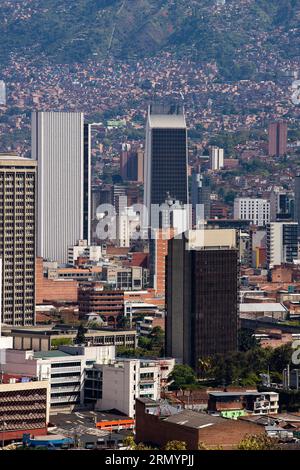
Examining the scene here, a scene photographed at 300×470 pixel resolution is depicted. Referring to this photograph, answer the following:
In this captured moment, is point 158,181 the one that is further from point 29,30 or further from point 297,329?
point 29,30

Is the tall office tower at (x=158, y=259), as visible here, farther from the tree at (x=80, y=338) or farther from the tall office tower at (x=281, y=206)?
the tree at (x=80, y=338)

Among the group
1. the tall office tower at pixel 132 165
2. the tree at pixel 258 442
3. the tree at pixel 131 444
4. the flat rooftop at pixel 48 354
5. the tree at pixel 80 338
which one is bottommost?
the tree at pixel 131 444

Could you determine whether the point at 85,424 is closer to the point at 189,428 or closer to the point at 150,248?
the point at 189,428

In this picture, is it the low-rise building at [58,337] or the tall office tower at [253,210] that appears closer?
the low-rise building at [58,337]

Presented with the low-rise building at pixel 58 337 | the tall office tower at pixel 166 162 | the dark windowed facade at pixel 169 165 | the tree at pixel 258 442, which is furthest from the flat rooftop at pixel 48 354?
the dark windowed facade at pixel 169 165

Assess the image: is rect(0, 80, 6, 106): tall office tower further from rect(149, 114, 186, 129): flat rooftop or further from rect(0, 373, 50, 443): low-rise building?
rect(0, 373, 50, 443): low-rise building

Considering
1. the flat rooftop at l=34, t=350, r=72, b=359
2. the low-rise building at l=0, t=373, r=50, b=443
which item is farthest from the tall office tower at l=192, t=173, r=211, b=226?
the low-rise building at l=0, t=373, r=50, b=443

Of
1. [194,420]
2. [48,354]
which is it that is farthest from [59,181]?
[194,420]

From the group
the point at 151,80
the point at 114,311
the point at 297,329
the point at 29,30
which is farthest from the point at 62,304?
the point at 29,30
